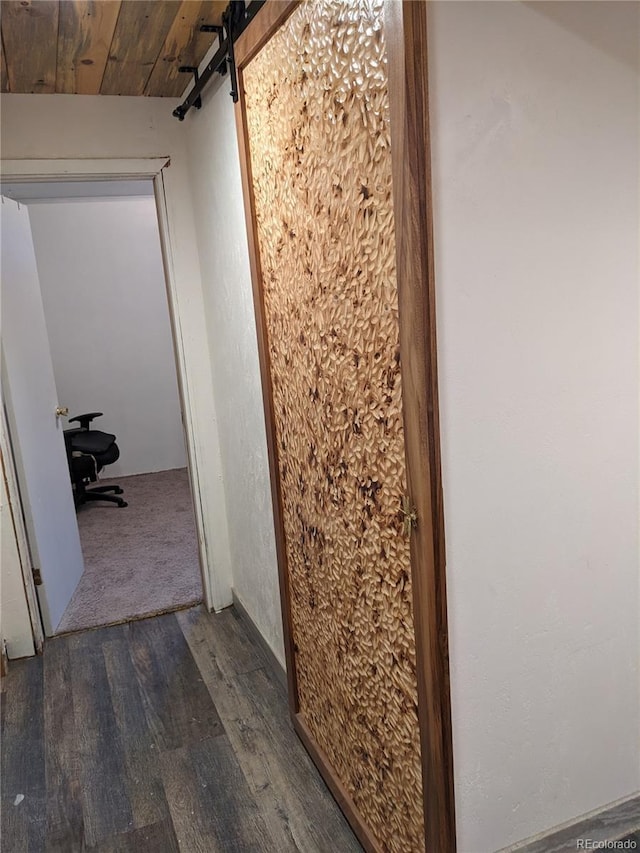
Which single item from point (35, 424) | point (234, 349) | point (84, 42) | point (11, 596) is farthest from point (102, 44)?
point (11, 596)

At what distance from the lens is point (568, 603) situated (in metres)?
1.40

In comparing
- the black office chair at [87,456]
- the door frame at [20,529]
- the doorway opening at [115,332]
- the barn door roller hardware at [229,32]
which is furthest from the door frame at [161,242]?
the black office chair at [87,456]

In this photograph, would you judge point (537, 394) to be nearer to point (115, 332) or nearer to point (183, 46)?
point (183, 46)

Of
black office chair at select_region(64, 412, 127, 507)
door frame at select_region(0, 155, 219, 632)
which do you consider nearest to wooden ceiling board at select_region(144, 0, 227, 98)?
door frame at select_region(0, 155, 219, 632)

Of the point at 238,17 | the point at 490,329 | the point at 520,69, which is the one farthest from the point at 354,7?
the point at 238,17

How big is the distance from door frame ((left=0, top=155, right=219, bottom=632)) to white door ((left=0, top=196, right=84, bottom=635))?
102 millimetres

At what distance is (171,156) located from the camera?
8.73 feet

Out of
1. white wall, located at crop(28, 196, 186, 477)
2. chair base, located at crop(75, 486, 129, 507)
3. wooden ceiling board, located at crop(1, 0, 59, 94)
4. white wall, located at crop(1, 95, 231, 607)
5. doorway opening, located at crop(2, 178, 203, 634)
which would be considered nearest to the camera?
wooden ceiling board, located at crop(1, 0, 59, 94)

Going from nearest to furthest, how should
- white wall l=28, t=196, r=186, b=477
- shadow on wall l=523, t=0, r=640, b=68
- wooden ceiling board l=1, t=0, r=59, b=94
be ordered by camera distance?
1. shadow on wall l=523, t=0, r=640, b=68
2. wooden ceiling board l=1, t=0, r=59, b=94
3. white wall l=28, t=196, r=186, b=477

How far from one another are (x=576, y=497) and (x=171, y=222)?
6.77 ft

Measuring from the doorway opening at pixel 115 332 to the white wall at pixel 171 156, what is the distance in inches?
59.7

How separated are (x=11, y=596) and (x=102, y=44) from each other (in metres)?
2.14

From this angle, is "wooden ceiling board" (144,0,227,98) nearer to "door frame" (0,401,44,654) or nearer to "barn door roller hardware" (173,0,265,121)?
"barn door roller hardware" (173,0,265,121)

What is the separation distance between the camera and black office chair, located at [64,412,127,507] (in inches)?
179
